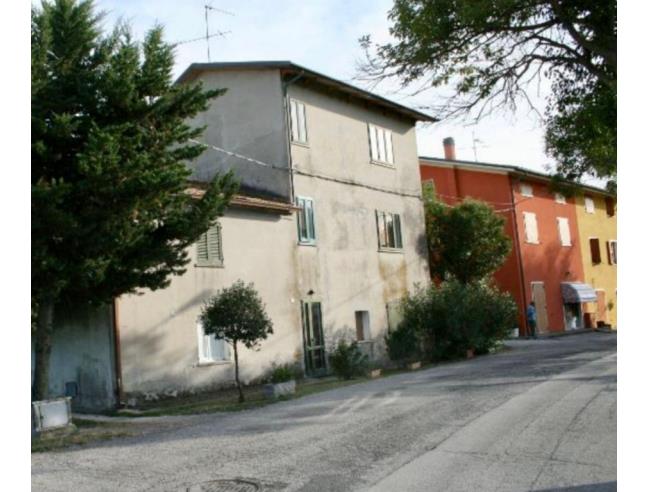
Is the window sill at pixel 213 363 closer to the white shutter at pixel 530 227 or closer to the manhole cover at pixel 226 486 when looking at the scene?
the manhole cover at pixel 226 486

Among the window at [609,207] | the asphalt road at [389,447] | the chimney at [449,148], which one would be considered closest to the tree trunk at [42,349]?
the asphalt road at [389,447]

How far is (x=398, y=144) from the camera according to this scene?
2612 centimetres

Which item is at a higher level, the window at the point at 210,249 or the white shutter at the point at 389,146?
the white shutter at the point at 389,146

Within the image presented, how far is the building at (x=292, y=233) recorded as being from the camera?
16.1 meters

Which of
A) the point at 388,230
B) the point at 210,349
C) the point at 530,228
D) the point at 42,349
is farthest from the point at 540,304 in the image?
the point at 42,349

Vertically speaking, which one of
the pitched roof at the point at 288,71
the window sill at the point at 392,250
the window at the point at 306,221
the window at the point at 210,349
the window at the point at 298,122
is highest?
the pitched roof at the point at 288,71

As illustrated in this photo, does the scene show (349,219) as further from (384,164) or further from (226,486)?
(226,486)

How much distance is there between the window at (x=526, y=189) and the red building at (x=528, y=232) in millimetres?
48

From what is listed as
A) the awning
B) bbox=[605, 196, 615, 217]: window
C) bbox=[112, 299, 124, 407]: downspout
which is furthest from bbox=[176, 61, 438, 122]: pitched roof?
bbox=[605, 196, 615, 217]: window

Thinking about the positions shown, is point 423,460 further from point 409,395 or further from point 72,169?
point 72,169

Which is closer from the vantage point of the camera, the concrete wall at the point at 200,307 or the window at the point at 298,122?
the concrete wall at the point at 200,307

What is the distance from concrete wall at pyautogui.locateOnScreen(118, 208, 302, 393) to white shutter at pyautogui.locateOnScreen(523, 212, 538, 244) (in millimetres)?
17909

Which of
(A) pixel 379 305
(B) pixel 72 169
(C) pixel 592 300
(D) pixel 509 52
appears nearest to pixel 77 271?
(B) pixel 72 169

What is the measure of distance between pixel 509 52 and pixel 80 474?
324 inches
